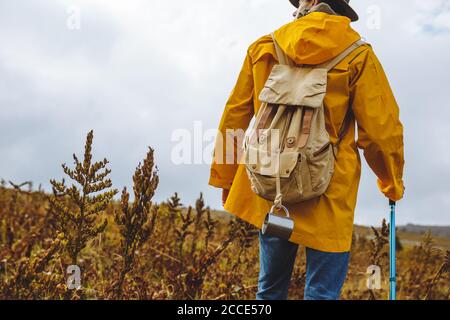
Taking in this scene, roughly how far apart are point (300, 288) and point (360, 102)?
3134mm

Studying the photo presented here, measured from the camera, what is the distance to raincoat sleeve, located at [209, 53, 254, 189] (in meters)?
3.95

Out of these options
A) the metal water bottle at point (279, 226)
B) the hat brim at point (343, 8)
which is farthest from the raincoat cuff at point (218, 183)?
the hat brim at point (343, 8)

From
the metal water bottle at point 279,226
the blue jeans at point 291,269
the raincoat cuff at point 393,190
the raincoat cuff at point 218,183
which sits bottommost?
the blue jeans at point 291,269

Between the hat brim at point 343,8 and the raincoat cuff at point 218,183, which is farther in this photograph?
the raincoat cuff at point 218,183

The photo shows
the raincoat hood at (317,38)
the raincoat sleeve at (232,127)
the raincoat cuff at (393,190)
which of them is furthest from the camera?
the raincoat sleeve at (232,127)

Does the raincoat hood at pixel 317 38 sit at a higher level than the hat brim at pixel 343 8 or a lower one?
lower

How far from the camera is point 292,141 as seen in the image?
10.8 ft

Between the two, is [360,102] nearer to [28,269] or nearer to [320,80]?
[320,80]

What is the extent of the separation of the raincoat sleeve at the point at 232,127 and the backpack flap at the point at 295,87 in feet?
1.41

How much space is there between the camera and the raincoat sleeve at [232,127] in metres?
3.95

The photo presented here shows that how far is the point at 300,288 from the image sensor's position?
19.8 feet

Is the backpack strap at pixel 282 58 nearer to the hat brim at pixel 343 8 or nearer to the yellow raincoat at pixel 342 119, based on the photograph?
the yellow raincoat at pixel 342 119

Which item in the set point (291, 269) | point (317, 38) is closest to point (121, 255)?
→ point (291, 269)
